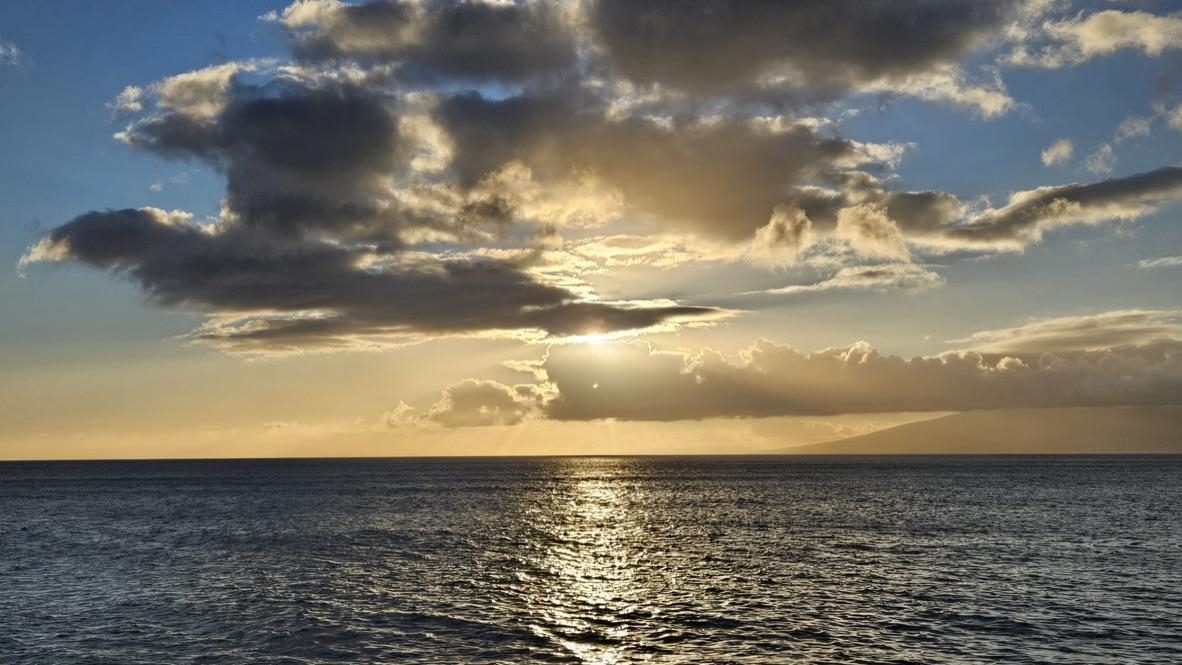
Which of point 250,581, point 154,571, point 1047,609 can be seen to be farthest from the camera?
point 154,571

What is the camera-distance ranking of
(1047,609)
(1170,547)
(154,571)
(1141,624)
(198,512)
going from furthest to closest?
1. (198,512)
2. (1170,547)
3. (154,571)
4. (1047,609)
5. (1141,624)

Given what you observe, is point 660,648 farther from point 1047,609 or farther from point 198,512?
point 198,512

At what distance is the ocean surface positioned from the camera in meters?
41.1

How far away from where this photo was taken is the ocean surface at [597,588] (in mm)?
41062

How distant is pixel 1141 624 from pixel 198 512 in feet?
390

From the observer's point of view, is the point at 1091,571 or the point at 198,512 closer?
the point at 1091,571

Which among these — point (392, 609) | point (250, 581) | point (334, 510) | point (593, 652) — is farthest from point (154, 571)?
point (334, 510)

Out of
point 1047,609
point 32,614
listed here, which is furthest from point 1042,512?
point 32,614

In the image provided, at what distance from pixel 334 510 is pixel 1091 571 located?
98.8m

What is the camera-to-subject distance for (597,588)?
5759cm

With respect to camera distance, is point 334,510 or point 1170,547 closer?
point 1170,547

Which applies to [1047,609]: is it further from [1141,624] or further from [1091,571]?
[1091,571]

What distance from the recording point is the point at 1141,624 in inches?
1775

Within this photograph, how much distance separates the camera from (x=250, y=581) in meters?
60.3
